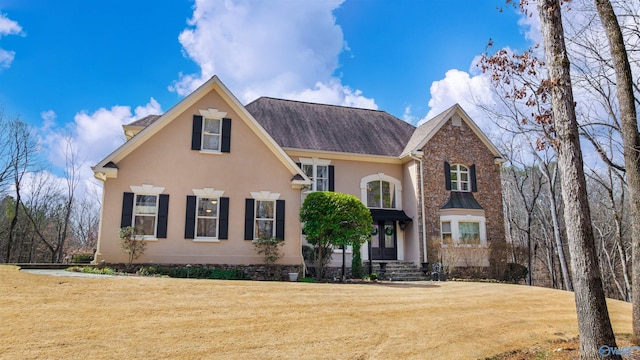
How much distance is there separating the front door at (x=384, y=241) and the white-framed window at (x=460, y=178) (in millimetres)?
3707

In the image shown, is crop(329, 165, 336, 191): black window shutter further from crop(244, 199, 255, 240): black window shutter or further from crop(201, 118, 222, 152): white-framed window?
crop(201, 118, 222, 152): white-framed window

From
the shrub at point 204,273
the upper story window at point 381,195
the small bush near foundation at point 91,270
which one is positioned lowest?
the shrub at point 204,273

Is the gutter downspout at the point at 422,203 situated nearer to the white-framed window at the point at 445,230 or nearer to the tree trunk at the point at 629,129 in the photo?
the white-framed window at the point at 445,230

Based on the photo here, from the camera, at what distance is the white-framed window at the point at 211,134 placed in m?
15.6

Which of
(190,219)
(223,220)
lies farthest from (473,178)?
(190,219)

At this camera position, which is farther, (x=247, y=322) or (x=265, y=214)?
(x=265, y=214)

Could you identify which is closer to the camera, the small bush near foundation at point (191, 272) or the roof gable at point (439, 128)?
the small bush near foundation at point (191, 272)

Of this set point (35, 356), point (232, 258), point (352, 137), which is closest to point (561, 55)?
point (35, 356)

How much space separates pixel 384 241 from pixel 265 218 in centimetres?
750

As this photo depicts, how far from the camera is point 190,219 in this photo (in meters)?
14.7

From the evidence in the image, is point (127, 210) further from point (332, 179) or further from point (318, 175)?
point (332, 179)

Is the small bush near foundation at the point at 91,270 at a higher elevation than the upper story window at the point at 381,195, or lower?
lower

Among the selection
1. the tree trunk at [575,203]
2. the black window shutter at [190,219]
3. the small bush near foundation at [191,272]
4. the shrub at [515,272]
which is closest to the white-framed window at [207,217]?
the black window shutter at [190,219]

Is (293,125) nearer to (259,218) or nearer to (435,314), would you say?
(259,218)
